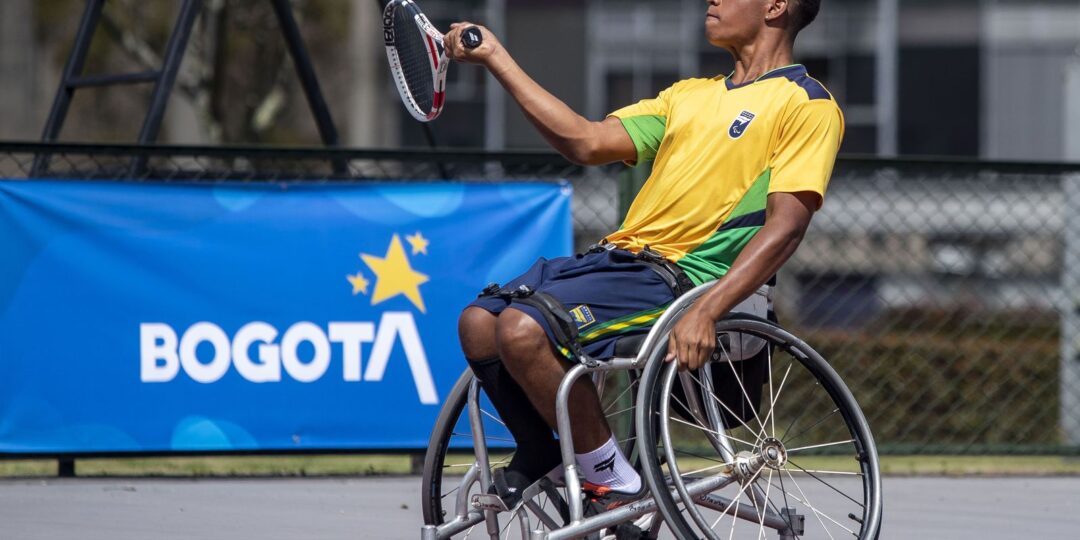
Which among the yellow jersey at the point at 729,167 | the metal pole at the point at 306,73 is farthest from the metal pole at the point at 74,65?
the yellow jersey at the point at 729,167

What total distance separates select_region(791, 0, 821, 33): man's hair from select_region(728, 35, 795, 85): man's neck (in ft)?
0.20

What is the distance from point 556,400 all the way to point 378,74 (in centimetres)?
2035

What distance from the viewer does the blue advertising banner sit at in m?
5.86

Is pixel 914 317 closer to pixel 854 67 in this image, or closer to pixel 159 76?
pixel 159 76

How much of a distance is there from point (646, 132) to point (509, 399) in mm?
806

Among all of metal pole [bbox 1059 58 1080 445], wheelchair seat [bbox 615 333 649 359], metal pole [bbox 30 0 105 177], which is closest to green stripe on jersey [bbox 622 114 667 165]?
wheelchair seat [bbox 615 333 649 359]

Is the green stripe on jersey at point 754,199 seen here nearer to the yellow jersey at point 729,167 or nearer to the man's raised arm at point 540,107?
the yellow jersey at point 729,167

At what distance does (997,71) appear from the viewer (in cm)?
2391

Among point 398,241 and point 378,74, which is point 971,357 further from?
point 378,74

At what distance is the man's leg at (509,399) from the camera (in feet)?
12.1

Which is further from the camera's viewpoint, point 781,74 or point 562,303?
point 781,74

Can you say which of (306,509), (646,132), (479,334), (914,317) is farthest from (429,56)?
(914,317)

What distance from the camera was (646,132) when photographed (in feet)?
13.1

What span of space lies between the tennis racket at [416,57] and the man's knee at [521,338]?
0.65 meters
